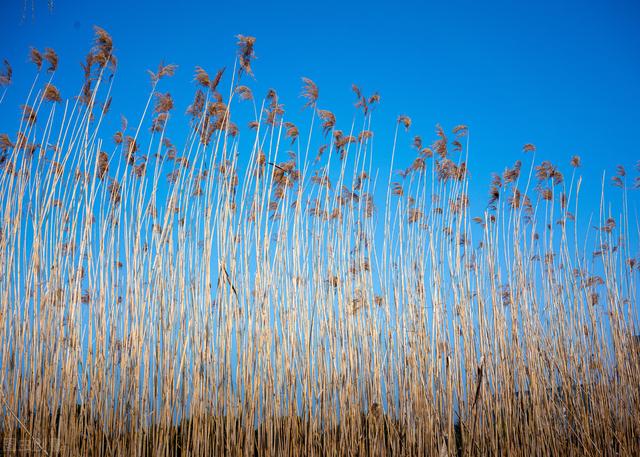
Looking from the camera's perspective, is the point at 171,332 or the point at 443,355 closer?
the point at 171,332

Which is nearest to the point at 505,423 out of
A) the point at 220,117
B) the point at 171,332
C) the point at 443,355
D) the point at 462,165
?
the point at 443,355

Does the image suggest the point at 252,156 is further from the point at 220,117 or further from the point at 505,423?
the point at 505,423

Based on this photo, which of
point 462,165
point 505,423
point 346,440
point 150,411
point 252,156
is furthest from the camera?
point 462,165

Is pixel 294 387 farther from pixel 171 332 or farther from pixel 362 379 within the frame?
→ pixel 171 332

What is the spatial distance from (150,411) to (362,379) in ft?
3.35

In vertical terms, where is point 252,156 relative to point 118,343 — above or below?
above

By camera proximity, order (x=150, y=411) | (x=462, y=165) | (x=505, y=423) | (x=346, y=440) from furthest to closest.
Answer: (x=462, y=165)
(x=505, y=423)
(x=346, y=440)
(x=150, y=411)

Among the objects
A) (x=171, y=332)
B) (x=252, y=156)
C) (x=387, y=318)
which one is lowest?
(x=171, y=332)

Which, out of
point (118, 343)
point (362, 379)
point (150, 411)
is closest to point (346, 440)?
point (362, 379)

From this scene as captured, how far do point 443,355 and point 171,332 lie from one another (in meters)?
1.44

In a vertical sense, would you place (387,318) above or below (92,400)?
above

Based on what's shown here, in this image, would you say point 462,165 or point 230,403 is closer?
point 230,403

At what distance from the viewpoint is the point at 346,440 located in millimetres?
2385

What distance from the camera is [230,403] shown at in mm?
2197
